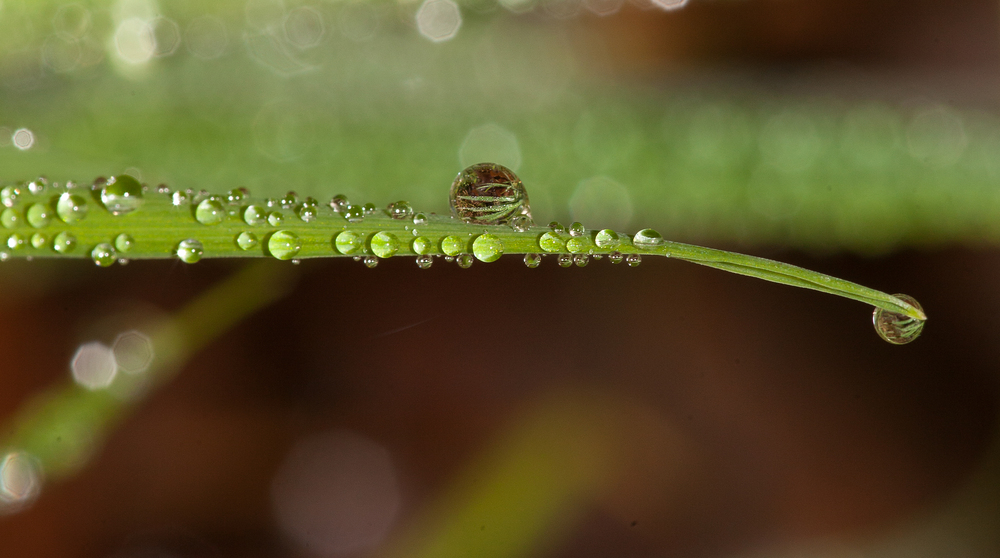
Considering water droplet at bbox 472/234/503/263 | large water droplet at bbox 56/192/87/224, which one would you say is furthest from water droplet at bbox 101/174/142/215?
water droplet at bbox 472/234/503/263

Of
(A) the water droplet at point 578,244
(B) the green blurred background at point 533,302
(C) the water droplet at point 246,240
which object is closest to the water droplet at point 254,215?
(C) the water droplet at point 246,240

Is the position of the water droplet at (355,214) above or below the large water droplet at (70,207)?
below

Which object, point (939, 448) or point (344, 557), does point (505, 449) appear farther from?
point (939, 448)

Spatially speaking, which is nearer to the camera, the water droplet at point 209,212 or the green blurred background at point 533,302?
the water droplet at point 209,212

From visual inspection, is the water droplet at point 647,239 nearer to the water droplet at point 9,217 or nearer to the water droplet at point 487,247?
the water droplet at point 487,247

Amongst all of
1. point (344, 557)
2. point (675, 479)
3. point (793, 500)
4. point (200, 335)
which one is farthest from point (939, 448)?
point (200, 335)

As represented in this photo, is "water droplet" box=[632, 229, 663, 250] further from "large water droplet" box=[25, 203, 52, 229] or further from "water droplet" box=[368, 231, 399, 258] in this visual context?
"large water droplet" box=[25, 203, 52, 229]

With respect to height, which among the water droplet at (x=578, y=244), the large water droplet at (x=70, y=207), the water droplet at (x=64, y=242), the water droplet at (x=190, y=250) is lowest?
the water droplet at (x=578, y=244)

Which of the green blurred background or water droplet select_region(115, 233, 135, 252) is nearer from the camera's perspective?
water droplet select_region(115, 233, 135, 252)
